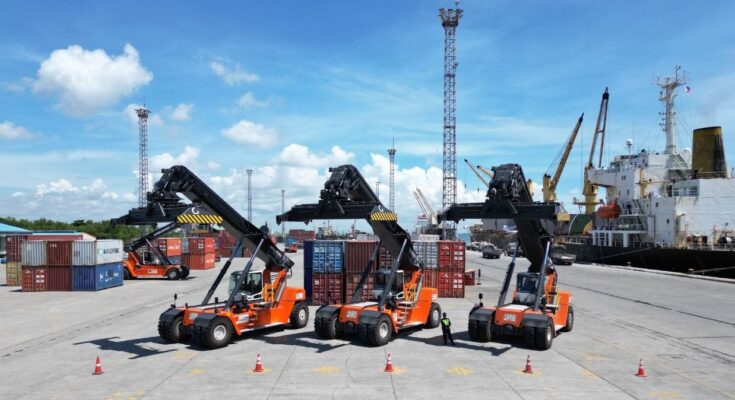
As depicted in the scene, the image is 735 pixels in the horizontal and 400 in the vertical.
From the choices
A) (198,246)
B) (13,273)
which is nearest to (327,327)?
(13,273)

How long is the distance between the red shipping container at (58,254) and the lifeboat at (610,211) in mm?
60927

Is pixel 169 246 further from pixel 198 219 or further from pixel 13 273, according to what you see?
pixel 198 219

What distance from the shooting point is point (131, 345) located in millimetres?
18234

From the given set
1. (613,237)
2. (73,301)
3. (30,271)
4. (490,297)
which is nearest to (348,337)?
(490,297)

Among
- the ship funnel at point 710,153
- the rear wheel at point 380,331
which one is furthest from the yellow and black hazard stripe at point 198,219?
the ship funnel at point 710,153

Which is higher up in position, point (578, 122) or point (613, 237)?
point (578, 122)

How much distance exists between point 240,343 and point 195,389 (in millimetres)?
5511

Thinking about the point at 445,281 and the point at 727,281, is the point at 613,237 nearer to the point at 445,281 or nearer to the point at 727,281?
the point at 727,281

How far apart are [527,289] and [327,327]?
771cm

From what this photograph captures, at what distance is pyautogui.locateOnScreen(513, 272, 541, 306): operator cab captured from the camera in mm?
19172

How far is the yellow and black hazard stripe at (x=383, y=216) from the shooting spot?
1822 centimetres

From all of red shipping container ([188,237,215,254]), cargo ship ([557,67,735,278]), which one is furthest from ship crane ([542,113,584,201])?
red shipping container ([188,237,215,254])

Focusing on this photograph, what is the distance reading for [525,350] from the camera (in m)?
17.3

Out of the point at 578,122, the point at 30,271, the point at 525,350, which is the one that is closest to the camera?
the point at 525,350
